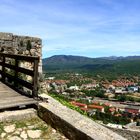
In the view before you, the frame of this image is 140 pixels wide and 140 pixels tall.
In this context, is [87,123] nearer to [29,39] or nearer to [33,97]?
[33,97]

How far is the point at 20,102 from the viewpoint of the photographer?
615 centimetres

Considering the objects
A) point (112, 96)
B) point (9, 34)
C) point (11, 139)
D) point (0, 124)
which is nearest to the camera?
point (11, 139)

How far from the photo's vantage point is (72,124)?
16.9ft

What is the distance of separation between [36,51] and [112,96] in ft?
300

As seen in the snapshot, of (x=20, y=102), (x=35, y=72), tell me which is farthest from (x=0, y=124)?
(x=35, y=72)

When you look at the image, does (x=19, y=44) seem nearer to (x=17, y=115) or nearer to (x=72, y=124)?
(x=17, y=115)

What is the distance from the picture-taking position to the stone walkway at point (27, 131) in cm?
527

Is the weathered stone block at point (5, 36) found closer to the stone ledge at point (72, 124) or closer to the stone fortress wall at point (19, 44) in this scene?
the stone fortress wall at point (19, 44)

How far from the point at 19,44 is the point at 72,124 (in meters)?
5.01

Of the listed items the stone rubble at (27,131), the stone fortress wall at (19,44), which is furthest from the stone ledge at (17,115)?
the stone fortress wall at (19,44)

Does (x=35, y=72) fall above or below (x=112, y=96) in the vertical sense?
above

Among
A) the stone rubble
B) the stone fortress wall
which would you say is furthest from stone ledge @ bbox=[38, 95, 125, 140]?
the stone fortress wall

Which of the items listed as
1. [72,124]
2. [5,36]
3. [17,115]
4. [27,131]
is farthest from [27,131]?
[5,36]

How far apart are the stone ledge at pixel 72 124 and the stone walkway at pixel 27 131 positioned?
11 cm
